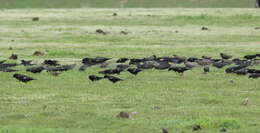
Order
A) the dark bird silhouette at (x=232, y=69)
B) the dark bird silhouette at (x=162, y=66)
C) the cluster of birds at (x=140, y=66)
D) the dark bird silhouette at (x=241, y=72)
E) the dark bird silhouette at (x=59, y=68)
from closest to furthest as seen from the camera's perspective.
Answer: the cluster of birds at (x=140, y=66), the dark bird silhouette at (x=241, y=72), the dark bird silhouette at (x=232, y=69), the dark bird silhouette at (x=59, y=68), the dark bird silhouette at (x=162, y=66)

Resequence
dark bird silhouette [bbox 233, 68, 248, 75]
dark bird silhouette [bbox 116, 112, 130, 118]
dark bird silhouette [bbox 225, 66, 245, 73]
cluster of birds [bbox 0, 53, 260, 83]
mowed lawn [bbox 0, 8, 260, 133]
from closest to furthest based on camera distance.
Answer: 1. mowed lawn [bbox 0, 8, 260, 133]
2. dark bird silhouette [bbox 116, 112, 130, 118]
3. cluster of birds [bbox 0, 53, 260, 83]
4. dark bird silhouette [bbox 233, 68, 248, 75]
5. dark bird silhouette [bbox 225, 66, 245, 73]

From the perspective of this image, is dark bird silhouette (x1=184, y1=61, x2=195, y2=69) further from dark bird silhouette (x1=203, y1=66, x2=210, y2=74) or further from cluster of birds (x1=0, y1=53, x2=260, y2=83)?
dark bird silhouette (x1=203, y1=66, x2=210, y2=74)

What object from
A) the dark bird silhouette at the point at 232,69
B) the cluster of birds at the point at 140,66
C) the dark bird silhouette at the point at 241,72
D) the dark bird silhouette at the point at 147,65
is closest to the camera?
the cluster of birds at the point at 140,66

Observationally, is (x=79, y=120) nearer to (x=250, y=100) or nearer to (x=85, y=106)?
(x=85, y=106)

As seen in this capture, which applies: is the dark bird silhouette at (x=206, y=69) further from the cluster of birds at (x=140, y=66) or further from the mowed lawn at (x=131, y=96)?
the mowed lawn at (x=131, y=96)

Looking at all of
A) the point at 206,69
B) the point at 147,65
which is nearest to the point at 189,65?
the point at 206,69
